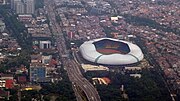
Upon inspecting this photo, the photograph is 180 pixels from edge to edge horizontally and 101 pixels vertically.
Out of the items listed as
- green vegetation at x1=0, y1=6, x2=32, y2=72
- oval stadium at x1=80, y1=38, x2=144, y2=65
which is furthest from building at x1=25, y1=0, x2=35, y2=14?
oval stadium at x1=80, y1=38, x2=144, y2=65

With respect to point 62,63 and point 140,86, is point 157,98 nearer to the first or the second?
point 140,86

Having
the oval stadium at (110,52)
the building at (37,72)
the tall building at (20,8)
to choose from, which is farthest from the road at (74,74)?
the tall building at (20,8)

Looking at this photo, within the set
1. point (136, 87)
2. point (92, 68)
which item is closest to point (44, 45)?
point (92, 68)

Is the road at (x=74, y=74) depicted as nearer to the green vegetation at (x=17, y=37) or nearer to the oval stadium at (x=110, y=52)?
the oval stadium at (x=110, y=52)

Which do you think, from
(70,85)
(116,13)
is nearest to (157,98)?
(70,85)

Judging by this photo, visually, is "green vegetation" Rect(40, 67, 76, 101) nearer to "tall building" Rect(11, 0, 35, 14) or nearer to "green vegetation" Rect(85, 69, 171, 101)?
"green vegetation" Rect(85, 69, 171, 101)
